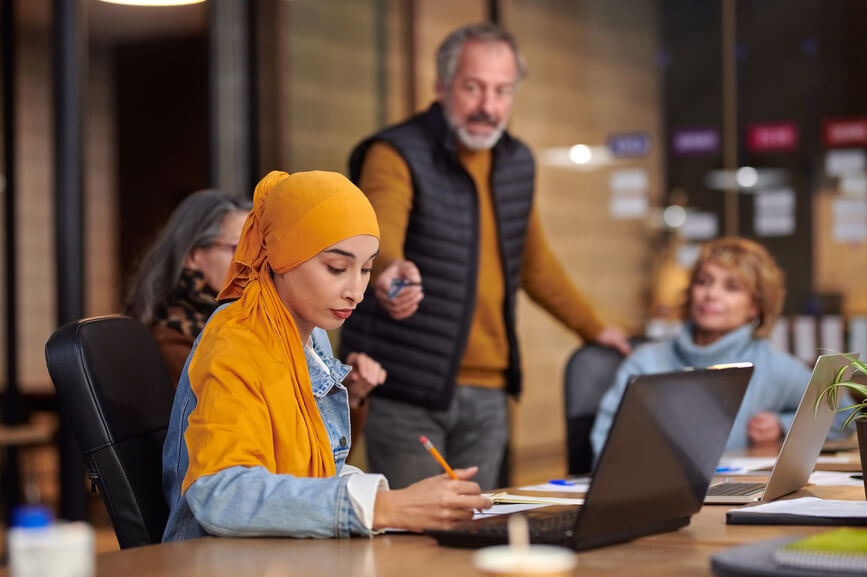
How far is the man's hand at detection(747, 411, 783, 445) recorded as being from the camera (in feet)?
9.29

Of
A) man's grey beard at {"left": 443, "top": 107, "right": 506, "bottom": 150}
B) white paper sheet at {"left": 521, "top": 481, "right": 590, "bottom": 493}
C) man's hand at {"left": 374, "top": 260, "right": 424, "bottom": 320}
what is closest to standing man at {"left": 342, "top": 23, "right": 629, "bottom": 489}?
man's grey beard at {"left": 443, "top": 107, "right": 506, "bottom": 150}

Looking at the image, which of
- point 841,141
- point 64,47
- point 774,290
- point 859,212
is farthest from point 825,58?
point 64,47

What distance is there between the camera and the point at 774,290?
122 inches

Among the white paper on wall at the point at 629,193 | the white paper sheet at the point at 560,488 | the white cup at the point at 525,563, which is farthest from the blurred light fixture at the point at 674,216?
the white cup at the point at 525,563

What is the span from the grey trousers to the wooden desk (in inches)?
54.4

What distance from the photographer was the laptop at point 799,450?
5.84 feet

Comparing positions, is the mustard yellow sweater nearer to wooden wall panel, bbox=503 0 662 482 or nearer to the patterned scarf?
the patterned scarf

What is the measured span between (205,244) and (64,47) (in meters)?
1.64

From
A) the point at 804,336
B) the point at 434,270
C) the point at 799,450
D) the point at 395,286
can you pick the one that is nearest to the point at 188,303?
the point at 395,286

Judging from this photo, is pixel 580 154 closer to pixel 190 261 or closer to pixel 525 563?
pixel 190 261

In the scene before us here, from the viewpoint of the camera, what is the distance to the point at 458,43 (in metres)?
3.10

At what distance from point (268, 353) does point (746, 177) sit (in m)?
3.58

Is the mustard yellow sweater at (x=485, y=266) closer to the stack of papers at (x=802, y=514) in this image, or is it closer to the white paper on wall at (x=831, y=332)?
the stack of papers at (x=802, y=514)

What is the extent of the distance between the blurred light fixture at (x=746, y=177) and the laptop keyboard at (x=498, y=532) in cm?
357
